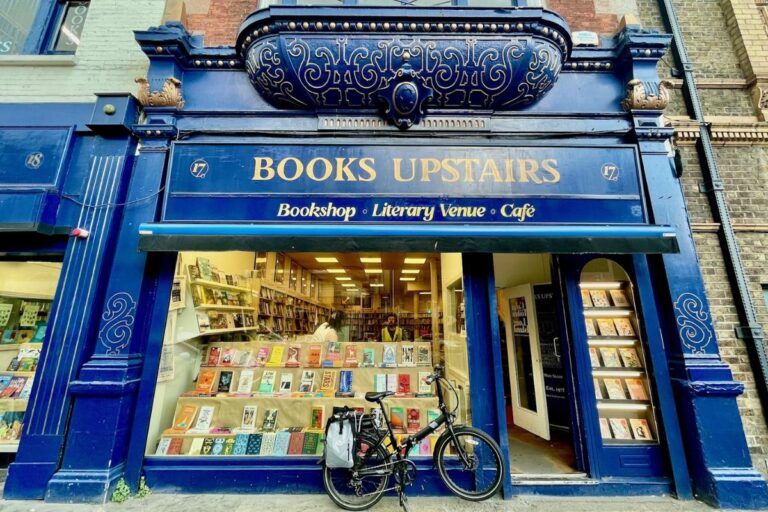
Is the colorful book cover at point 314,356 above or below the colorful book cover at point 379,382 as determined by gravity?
above

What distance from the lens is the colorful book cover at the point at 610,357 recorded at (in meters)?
4.11

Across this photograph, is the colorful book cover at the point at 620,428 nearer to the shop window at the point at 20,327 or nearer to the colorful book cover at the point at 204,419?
the colorful book cover at the point at 204,419

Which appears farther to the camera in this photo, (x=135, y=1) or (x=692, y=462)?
(x=135, y=1)

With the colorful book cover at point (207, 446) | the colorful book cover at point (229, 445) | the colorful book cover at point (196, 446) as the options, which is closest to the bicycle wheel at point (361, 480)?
the colorful book cover at point (229, 445)

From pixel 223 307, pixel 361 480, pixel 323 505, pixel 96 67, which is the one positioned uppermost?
pixel 96 67

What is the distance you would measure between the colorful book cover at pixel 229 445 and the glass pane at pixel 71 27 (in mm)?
6613

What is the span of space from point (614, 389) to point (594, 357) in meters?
0.44

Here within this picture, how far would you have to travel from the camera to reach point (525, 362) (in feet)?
19.9

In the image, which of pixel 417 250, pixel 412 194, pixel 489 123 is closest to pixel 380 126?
pixel 412 194

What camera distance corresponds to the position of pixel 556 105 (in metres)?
4.59

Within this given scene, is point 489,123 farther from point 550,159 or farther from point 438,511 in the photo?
point 438,511

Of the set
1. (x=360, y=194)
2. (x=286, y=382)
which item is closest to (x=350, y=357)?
(x=286, y=382)

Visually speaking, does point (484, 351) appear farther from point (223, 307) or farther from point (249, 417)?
point (223, 307)

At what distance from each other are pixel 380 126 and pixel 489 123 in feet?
5.04
